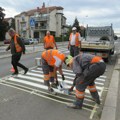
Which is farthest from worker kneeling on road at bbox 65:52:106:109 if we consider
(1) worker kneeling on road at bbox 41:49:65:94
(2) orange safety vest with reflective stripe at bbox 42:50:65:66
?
(2) orange safety vest with reflective stripe at bbox 42:50:65:66

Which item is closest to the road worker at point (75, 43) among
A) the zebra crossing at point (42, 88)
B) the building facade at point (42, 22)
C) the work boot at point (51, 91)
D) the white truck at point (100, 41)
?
the zebra crossing at point (42, 88)

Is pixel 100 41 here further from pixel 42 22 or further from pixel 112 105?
pixel 42 22

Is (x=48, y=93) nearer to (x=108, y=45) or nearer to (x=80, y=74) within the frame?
(x=80, y=74)

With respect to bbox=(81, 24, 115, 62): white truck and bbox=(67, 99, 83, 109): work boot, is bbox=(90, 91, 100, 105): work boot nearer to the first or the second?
bbox=(67, 99, 83, 109): work boot

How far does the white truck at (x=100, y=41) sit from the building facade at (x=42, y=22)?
5965 cm

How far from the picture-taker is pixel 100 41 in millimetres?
15625

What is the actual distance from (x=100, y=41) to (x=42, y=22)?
65.4 metres

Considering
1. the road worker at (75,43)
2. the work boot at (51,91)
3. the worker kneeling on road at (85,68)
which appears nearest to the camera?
the worker kneeling on road at (85,68)

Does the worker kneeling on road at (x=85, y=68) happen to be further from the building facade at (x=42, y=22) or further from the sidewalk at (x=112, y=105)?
the building facade at (x=42, y=22)

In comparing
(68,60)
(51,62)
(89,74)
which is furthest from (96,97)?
(51,62)

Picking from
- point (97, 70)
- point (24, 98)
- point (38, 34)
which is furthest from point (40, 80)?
point (38, 34)

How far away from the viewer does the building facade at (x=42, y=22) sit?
257ft

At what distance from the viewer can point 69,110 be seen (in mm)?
5633

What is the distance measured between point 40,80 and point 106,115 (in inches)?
157
